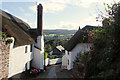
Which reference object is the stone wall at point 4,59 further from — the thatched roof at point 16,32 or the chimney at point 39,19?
the chimney at point 39,19

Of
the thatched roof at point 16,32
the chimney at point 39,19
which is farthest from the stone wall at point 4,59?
the chimney at point 39,19

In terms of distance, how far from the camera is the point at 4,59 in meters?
7.95

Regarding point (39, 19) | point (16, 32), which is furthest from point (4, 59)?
point (39, 19)

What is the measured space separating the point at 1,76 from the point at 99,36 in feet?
23.5

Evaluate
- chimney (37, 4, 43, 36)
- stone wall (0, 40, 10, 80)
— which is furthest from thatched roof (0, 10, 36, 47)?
chimney (37, 4, 43, 36)

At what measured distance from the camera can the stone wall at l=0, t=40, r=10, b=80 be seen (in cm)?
753

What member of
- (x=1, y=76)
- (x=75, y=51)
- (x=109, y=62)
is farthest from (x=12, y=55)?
(x=109, y=62)

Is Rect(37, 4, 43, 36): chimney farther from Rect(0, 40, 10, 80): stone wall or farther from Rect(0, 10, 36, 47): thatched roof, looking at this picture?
Rect(0, 40, 10, 80): stone wall

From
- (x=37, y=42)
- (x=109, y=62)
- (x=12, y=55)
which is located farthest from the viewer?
(x=37, y=42)

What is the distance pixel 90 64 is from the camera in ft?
10.9

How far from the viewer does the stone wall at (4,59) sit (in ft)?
24.7

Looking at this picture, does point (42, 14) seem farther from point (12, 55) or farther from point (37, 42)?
point (12, 55)

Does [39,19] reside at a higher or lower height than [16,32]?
higher

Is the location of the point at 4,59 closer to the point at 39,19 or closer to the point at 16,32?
the point at 16,32
